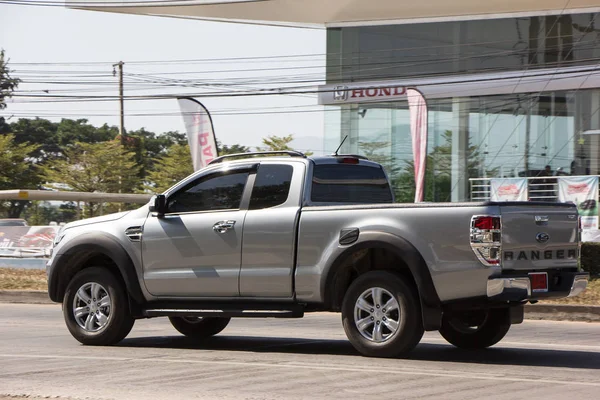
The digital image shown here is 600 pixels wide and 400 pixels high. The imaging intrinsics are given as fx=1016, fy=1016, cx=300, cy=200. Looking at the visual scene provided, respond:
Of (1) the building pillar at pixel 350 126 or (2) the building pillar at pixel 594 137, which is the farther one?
(1) the building pillar at pixel 350 126

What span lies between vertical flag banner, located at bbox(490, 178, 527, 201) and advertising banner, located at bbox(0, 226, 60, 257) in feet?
48.8

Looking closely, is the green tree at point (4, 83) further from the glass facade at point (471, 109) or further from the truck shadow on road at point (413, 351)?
the truck shadow on road at point (413, 351)

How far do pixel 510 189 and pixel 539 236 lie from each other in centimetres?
2529

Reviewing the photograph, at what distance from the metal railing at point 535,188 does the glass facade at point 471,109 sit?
594 mm

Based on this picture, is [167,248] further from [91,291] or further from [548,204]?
[548,204]

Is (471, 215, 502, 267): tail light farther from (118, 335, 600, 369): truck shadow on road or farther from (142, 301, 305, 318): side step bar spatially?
(142, 301, 305, 318): side step bar

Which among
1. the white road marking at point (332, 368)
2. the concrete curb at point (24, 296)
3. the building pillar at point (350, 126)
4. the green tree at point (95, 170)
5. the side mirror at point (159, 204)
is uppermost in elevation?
the building pillar at point (350, 126)

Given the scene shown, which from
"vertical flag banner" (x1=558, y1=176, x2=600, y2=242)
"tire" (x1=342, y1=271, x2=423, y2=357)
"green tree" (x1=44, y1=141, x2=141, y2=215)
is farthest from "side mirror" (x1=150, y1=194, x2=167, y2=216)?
"green tree" (x1=44, y1=141, x2=141, y2=215)

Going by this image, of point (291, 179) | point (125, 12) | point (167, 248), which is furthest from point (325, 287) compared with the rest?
point (125, 12)

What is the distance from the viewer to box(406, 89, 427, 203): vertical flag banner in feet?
116

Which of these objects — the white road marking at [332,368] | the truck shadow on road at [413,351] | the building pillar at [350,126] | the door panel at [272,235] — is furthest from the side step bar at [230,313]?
the building pillar at [350,126]

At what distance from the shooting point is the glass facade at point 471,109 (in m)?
42.0

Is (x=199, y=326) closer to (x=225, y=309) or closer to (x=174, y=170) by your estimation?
(x=225, y=309)

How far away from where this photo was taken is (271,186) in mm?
10344
